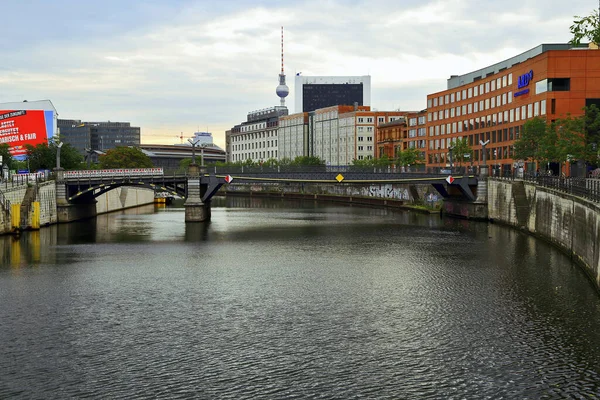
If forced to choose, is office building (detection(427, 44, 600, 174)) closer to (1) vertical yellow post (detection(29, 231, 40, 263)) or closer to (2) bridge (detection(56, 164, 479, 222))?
(2) bridge (detection(56, 164, 479, 222))

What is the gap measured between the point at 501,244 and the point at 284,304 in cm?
3680

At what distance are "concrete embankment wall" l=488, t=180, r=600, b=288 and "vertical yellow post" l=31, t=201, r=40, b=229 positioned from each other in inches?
2357

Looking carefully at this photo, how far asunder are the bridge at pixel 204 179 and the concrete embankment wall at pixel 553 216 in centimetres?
968

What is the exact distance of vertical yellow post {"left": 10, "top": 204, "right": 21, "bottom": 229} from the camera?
272ft

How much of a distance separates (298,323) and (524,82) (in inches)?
3831

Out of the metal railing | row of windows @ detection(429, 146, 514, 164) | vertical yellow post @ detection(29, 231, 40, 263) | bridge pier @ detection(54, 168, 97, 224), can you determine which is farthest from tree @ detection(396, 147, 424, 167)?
Answer: vertical yellow post @ detection(29, 231, 40, 263)

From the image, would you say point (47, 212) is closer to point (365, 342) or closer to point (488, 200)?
point (488, 200)

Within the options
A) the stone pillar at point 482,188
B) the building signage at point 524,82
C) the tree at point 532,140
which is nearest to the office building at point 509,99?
the building signage at point 524,82

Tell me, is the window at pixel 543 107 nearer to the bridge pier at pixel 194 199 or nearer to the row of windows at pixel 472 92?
the row of windows at pixel 472 92

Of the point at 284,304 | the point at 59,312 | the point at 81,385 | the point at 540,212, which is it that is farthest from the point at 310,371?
the point at 540,212

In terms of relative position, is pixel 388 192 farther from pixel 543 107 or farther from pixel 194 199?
pixel 194 199

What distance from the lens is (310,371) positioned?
2945 cm

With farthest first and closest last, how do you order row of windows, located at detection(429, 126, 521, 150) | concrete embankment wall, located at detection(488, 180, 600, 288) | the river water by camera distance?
row of windows, located at detection(429, 126, 521, 150)
concrete embankment wall, located at detection(488, 180, 600, 288)
the river water

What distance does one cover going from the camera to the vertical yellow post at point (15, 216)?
8304 cm
